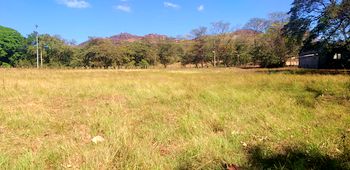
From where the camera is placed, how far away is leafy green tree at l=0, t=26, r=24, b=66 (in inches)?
2231

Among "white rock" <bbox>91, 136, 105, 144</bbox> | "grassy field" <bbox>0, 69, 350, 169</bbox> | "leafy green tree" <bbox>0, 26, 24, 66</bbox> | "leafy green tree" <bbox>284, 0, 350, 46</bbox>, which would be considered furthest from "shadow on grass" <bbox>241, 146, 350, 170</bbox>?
"leafy green tree" <bbox>0, 26, 24, 66</bbox>

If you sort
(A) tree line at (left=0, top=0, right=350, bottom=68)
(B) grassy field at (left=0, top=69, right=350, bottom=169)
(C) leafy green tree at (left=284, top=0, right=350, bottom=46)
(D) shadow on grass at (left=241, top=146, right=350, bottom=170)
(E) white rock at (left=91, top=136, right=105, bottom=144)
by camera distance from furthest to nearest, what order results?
1. (A) tree line at (left=0, top=0, right=350, bottom=68)
2. (C) leafy green tree at (left=284, top=0, right=350, bottom=46)
3. (E) white rock at (left=91, top=136, right=105, bottom=144)
4. (B) grassy field at (left=0, top=69, right=350, bottom=169)
5. (D) shadow on grass at (left=241, top=146, right=350, bottom=170)

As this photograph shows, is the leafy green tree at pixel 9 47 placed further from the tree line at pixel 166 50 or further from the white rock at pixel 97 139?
the white rock at pixel 97 139

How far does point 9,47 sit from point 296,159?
6579 centimetres

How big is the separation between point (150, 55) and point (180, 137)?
5810 cm

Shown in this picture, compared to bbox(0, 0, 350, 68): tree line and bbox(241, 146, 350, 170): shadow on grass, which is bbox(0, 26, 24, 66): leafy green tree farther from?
bbox(241, 146, 350, 170): shadow on grass

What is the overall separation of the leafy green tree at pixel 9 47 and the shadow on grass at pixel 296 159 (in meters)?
62.9

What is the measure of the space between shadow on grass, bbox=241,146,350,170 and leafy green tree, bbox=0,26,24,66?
62926mm

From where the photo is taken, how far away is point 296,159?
3066 mm

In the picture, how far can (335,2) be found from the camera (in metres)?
21.1

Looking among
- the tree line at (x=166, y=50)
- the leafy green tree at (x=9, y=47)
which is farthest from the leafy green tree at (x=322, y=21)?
the leafy green tree at (x=9, y=47)

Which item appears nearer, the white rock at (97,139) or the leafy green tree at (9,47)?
the white rock at (97,139)

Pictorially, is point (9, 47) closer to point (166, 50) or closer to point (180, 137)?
point (166, 50)

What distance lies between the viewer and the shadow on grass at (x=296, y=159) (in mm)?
2883
